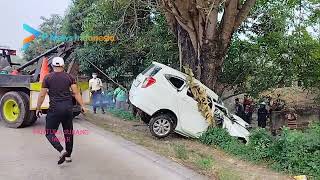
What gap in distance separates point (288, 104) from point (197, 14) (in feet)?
32.4

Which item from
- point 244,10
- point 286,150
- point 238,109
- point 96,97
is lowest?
point 286,150

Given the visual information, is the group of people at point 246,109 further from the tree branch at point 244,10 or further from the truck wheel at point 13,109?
the truck wheel at point 13,109

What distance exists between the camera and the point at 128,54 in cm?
1767

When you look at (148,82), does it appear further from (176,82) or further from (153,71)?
(176,82)

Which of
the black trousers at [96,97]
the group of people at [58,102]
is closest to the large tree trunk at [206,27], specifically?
the black trousers at [96,97]

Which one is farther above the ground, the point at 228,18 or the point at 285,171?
the point at 228,18

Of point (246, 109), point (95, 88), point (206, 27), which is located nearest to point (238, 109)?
point (246, 109)

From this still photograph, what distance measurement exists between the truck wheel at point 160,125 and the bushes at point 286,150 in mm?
1503

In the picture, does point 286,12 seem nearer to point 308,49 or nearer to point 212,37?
point 308,49

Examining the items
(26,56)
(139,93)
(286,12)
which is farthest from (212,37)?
(26,56)

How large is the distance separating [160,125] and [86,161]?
468 centimetres

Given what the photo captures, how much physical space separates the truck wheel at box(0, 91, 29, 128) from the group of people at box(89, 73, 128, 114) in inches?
179

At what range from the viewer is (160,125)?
11727mm

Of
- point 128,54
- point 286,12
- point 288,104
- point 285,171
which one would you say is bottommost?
point 285,171
